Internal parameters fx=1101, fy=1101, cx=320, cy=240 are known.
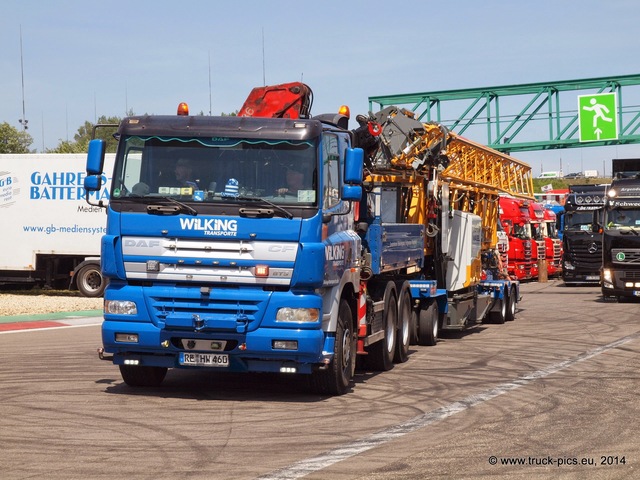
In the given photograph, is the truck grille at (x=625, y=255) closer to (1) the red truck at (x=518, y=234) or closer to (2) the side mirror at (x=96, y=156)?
(1) the red truck at (x=518, y=234)

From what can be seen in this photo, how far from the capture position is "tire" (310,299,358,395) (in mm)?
11875

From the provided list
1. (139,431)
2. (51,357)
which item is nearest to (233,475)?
(139,431)

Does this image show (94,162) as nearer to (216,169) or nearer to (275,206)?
Answer: (216,169)

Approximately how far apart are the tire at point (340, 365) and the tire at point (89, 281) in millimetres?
18150

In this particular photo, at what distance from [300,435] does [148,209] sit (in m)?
3.14

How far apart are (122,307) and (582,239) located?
103 ft

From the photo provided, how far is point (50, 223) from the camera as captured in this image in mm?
30094

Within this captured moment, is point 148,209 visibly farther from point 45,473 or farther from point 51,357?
point 51,357

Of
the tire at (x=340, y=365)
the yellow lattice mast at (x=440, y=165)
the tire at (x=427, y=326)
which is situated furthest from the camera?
the tire at (x=427, y=326)

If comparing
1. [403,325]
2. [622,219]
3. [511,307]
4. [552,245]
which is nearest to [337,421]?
[403,325]

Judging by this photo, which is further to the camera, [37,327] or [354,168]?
[37,327]

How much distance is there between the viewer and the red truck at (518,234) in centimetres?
3950

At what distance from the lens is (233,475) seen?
25.7 feet

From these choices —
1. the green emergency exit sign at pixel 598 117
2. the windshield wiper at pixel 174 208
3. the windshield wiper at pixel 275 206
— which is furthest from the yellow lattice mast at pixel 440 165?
the green emergency exit sign at pixel 598 117
